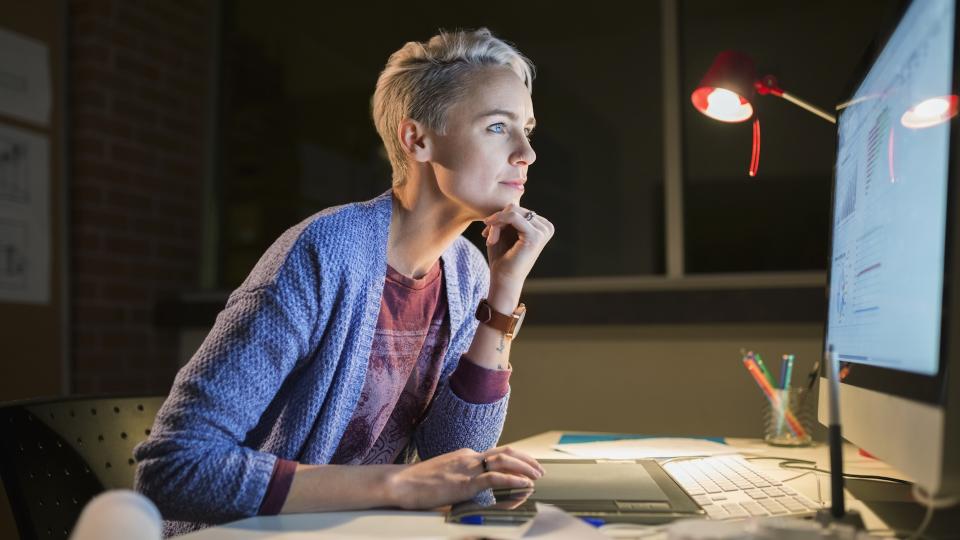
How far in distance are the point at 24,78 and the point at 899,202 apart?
7.96 ft

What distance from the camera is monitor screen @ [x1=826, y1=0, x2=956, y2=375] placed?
2.20 ft

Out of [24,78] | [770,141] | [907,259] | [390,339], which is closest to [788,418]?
[390,339]

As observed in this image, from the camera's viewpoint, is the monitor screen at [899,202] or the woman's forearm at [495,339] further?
the woman's forearm at [495,339]

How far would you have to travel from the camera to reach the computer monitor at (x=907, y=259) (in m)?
0.64

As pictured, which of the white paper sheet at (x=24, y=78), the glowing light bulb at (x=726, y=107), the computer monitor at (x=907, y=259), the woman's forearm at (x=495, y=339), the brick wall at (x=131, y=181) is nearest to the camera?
the computer monitor at (x=907, y=259)

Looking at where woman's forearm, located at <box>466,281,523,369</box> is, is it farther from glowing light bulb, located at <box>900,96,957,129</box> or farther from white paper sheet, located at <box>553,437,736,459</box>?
Answer: glowing light bulb, located at <box>900,96,957,129</box>

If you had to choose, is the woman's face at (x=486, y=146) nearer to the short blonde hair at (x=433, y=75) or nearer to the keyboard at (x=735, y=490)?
the short blonde hair at (x=433, y=75)

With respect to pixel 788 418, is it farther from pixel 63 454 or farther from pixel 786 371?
pixel 63 454

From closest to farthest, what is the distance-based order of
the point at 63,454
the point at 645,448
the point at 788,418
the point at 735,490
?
the point at 735,490, the point at 63,454, the point at 645,448, the point at 788,418

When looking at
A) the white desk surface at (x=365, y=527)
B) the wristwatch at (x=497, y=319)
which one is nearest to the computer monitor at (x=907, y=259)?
the white desk surface at (x=365, y=527)

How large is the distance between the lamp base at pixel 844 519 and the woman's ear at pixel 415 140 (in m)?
0.79

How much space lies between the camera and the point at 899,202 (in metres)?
0.79

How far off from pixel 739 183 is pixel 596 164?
1.44ft

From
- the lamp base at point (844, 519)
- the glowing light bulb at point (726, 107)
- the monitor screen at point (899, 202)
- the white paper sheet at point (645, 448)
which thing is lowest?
the white paper sheet at point (645, 448)
